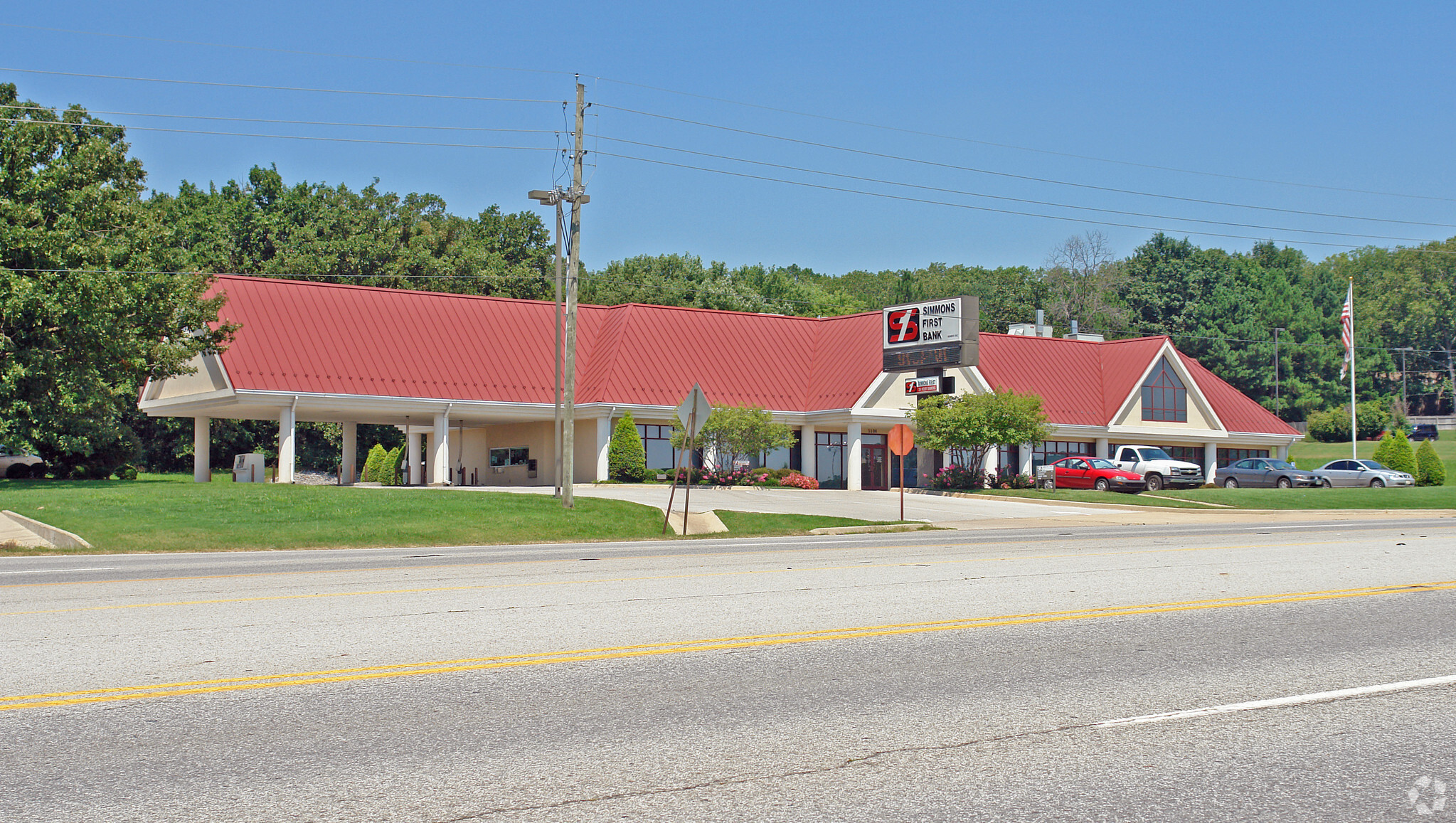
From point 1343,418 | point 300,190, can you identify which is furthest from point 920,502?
point 1343,418

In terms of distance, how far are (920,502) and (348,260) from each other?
115ft

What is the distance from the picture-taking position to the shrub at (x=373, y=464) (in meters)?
57.2

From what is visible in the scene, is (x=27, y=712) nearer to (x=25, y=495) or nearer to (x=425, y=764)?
(x=425, y=764)

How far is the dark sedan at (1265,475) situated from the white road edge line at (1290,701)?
4465 centimetres

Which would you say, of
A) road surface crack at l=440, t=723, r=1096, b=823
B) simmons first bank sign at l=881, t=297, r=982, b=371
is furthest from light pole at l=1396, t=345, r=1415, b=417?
road surface crack at l=440, t=723, r=1096, b=823

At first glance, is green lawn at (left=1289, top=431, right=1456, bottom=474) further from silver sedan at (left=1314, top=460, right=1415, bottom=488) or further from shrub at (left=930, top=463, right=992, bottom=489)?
shrub at (left=930, top=463, right=992, bottom=489)

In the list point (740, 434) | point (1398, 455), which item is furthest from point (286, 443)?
point (1398, 455)

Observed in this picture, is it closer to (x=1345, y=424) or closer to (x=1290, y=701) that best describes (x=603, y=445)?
(x=1290, y=701)

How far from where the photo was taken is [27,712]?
6602mm

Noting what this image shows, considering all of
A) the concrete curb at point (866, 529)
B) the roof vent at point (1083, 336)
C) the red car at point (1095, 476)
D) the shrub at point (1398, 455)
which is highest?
the roof vent at point (1083, 336)

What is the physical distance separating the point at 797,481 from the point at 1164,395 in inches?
833

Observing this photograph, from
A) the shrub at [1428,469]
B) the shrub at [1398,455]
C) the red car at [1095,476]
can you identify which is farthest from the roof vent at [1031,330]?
the shrub at [1428,469]

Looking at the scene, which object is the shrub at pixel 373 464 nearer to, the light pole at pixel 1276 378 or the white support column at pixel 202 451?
the white support column at pixel 202 451

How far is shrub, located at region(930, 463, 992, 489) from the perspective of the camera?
1795 inches
